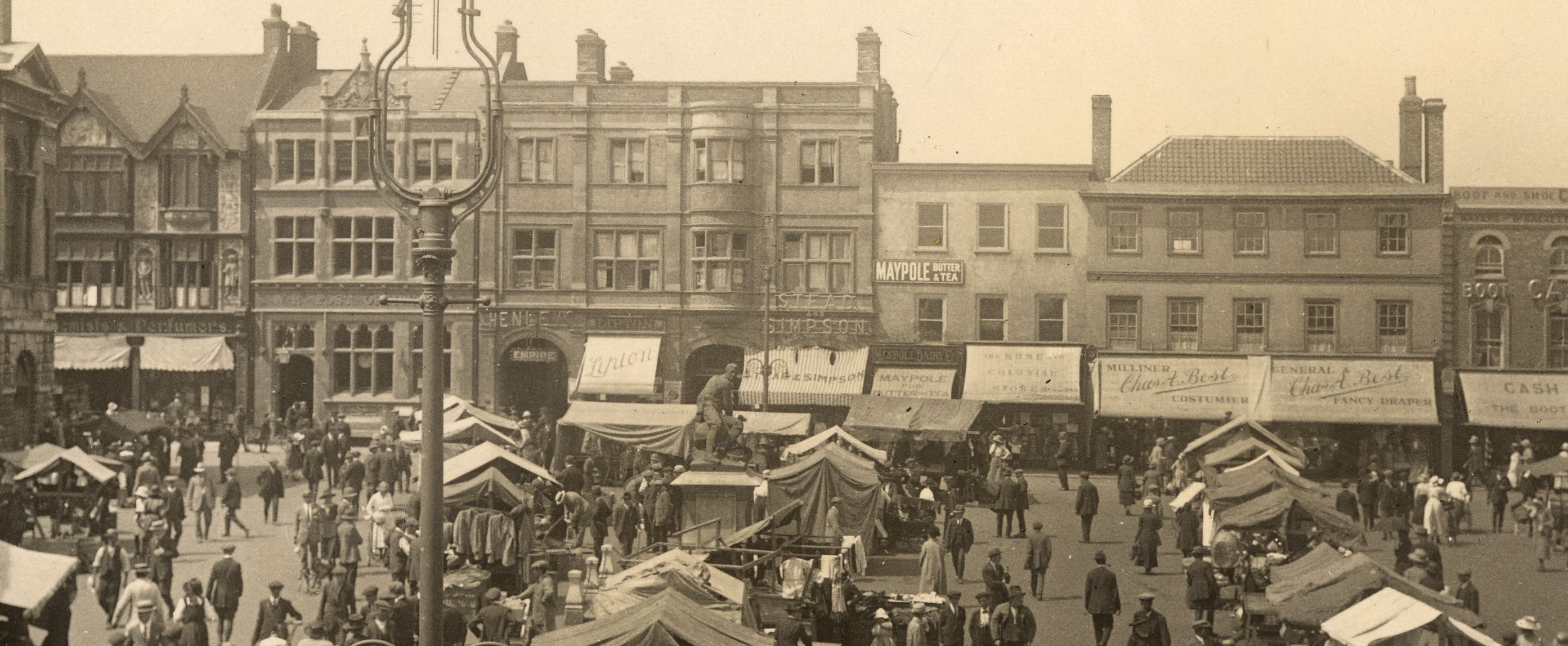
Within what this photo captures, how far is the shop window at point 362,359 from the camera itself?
1793 inches

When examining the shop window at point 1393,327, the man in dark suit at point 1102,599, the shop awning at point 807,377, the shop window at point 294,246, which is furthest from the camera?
the shop window at point 294,246

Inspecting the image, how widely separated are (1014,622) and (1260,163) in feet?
94.4

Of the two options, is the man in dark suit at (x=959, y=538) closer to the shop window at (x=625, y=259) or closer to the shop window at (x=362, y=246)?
the shop window at (x=625, y=259)

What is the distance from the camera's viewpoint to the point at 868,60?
1778 inches

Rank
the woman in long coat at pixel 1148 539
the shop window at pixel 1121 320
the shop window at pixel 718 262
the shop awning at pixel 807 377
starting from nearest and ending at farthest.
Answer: the woman in long coat at pixel 1148 539 → the shop window at pixel 1121 320 → the shop awning at pixel 807 377 → the shop window at pixel 718 262

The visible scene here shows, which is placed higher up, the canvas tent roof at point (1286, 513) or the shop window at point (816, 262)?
the shop window at point (816, 262)

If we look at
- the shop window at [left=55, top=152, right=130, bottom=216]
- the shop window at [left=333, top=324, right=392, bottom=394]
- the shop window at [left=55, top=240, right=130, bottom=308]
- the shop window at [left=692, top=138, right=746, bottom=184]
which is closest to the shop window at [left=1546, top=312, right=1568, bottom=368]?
the shop window at [left=692, top=138, right=746, bottom=184]

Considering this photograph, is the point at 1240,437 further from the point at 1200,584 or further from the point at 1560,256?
the point at 1560,256

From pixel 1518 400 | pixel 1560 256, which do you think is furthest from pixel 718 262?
pixel 1560 256

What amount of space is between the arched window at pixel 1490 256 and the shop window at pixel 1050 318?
12041mm

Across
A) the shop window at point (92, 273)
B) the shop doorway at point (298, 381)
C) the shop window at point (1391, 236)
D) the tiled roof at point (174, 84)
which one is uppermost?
the tiled roof at point (174, 84)

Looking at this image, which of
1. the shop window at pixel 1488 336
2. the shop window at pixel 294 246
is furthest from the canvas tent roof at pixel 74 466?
the shop window at pixel 1488 336

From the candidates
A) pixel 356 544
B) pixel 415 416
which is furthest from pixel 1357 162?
pixel 356 544

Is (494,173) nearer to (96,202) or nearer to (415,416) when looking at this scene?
(415,416)
